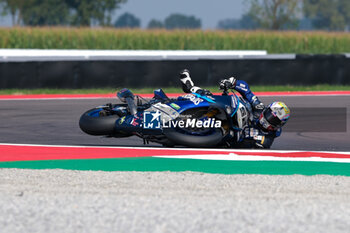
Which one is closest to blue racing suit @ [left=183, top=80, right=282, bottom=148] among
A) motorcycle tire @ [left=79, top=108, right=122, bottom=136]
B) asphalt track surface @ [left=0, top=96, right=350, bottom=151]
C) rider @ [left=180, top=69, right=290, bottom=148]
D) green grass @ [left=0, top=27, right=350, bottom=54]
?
rider @ [left=180, top=69, right=290, bottom=148]

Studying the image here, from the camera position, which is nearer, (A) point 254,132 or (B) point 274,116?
(B) point 274,116

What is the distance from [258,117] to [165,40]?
76.1 feet

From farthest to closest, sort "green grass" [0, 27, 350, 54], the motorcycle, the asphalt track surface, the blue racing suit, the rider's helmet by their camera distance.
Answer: "green grass" [0, 27, 350, 54]
the asphalt track surface
the blue racing suit
the rider's helmet
the motorcycle

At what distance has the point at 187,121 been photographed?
8.61 m

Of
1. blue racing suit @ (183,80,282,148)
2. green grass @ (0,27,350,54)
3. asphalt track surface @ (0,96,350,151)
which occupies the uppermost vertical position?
blue racing suit @ (183,80,282,148)

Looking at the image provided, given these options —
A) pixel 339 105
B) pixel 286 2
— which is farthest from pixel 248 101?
pixel 286 2

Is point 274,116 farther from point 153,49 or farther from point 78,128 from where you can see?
point 153,49

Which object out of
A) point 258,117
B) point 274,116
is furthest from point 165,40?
point 274,116

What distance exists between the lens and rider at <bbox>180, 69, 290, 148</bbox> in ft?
28.9

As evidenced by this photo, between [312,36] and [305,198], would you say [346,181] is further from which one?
[312,36]

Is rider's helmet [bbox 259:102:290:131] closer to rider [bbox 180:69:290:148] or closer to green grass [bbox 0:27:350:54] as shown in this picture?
rider [bbox 180:69:290:148]

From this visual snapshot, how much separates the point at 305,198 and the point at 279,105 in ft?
8.79

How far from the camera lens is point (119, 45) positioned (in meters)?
31.3

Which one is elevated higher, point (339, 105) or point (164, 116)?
point (164, 116)
